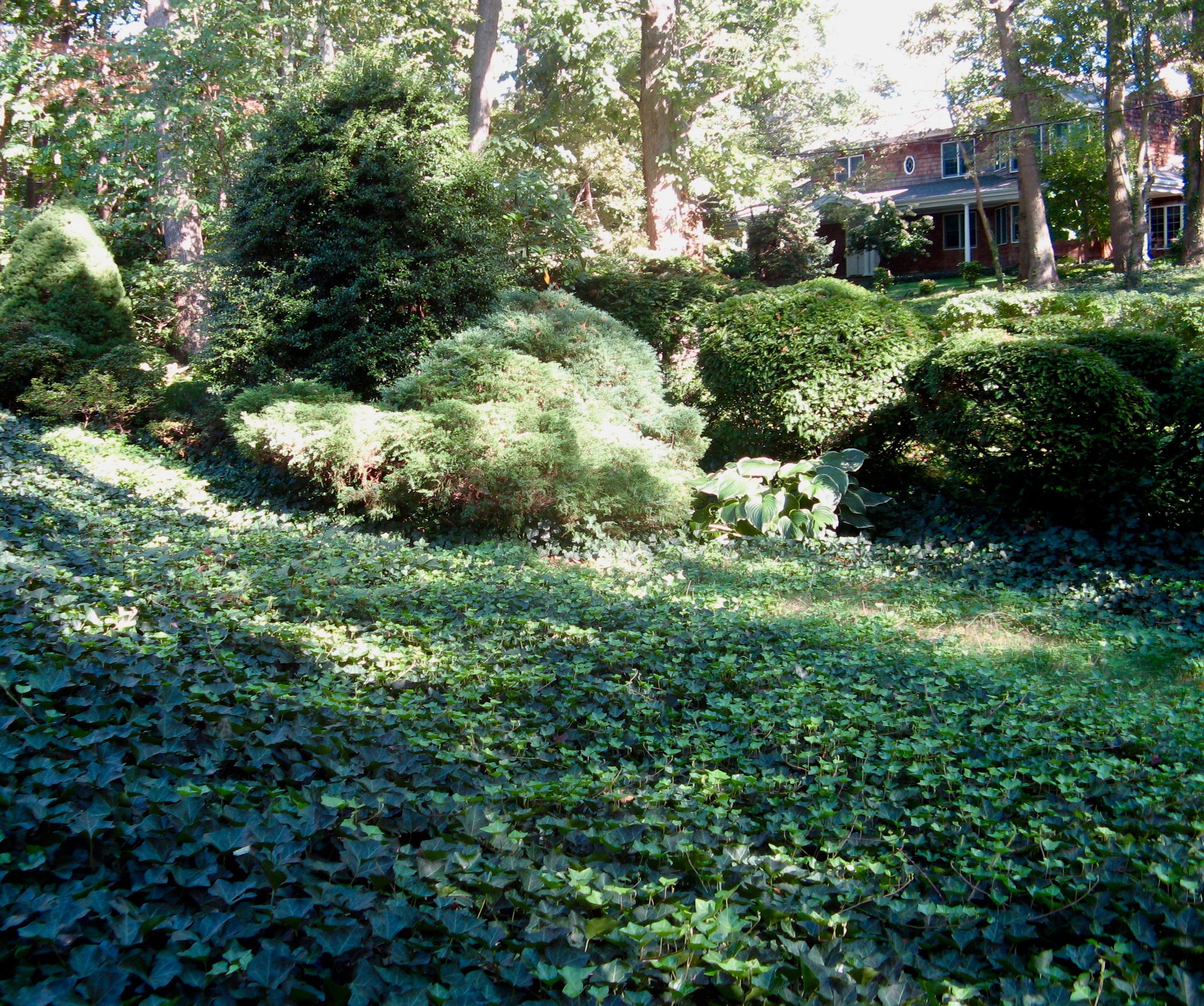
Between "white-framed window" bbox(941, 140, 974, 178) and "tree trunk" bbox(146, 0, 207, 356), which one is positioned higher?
"white-framed window" bbox(941, 140, 974, 178)

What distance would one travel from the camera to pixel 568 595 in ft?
18.5

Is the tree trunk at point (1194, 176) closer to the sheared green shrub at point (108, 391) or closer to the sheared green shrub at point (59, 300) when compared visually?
the sheared green shrub at point (108, 391)

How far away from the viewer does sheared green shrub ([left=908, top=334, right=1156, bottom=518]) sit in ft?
22.0

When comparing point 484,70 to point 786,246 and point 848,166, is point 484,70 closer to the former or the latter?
point 786,246

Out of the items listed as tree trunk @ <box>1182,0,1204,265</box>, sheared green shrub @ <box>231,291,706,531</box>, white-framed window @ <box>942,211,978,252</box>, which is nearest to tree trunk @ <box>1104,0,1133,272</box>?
tree trunk @ <box>1182,0,1204,265</box>

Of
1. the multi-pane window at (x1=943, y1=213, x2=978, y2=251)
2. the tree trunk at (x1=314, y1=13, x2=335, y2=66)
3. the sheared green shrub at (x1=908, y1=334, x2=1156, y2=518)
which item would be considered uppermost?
the tree trunk at (x1=314, y1=13, x2=335, y2=66)

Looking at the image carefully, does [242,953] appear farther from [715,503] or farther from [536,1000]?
[715,503]

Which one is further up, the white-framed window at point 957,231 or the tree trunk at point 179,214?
the white-framed window at point 957,231

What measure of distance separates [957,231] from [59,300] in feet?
91.6

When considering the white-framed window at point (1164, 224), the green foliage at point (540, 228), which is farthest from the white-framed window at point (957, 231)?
the green foliage at point (540, 228)

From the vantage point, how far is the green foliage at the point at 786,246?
23141 millimetres

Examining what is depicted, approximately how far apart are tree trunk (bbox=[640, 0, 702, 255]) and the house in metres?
14.1

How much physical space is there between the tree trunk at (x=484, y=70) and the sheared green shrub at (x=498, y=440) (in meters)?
6.64

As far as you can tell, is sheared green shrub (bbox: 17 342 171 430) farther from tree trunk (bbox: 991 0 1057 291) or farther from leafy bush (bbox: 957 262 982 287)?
leafy bush (bbox: 957 262 982 287)
